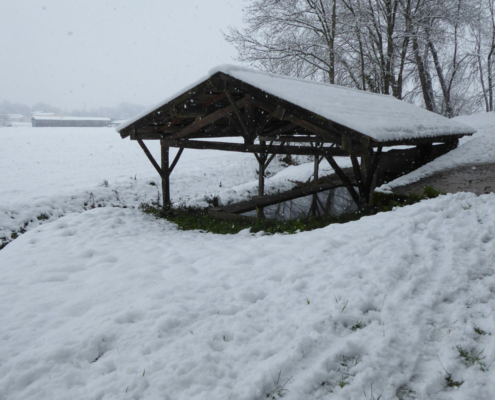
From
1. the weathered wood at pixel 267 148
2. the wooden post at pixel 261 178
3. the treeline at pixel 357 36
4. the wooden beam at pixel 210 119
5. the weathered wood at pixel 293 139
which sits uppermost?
the treeline at pixel 357 36

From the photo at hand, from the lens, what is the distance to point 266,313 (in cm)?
316

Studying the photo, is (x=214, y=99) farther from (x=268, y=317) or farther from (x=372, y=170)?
(x=268, y=317)

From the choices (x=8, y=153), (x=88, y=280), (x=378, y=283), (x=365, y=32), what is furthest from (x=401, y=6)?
(x=8, y=153)

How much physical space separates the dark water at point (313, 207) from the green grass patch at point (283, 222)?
2.04m

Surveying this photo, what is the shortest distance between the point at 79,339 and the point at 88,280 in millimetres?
1452

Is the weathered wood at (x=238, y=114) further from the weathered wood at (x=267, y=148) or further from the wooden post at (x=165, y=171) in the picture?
the wooden post at (x=165, y=171)

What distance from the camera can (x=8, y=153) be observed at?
1991 centimetres

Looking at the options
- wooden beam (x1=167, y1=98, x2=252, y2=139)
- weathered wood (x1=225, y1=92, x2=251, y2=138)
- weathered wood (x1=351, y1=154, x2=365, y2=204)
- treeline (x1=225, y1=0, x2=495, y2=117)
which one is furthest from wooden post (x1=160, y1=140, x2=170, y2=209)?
treeline (x1=225, y1=0, x2=495, y2=117)

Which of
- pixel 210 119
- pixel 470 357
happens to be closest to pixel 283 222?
pixel 210 119

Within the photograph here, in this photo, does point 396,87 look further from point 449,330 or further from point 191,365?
point 191,365

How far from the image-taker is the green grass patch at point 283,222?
6.29 metres

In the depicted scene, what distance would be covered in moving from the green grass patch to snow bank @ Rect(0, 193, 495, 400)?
118 centimetres

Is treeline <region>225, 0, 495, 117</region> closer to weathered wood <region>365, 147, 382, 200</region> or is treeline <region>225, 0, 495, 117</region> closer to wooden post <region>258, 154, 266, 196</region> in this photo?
wooden post <region>258, 154, 266, 196</region>

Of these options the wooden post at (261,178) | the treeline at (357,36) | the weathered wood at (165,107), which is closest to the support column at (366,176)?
the weathered wood at (165,107)
